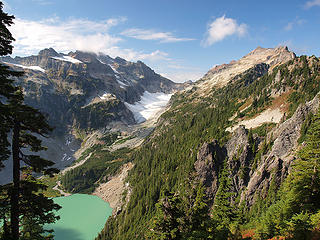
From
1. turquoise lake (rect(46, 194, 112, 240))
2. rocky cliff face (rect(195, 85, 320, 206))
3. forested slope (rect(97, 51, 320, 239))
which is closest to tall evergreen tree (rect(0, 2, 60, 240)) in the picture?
forested slope (rect(97, 51, 320, 239))

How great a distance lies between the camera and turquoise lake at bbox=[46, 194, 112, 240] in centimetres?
10269

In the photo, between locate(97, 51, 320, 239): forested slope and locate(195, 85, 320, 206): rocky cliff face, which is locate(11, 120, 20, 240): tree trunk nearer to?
locate(97, 51, 320, 239): forested slope

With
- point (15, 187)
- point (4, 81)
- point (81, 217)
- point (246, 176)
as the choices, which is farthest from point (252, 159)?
point (81, 217)

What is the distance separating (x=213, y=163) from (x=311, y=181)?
189 ft

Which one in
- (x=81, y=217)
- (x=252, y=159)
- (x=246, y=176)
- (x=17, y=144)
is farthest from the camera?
(x=81, y=217)

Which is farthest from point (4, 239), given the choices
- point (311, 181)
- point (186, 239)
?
point (311, 181)

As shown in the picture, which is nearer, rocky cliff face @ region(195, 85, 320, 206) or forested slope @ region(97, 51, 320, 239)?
forested slope @ region(97, 51, 320, 239)

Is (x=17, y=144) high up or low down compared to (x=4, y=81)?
down

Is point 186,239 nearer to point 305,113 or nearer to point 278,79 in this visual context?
point 305,113

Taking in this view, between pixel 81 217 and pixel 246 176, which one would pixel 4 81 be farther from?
pixel 81 217

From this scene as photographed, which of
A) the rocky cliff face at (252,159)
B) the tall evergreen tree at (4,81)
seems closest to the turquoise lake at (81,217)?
the rocky cliff face at (252,159)

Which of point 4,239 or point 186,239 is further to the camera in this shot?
point 186,239

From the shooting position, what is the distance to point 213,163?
7900 cm

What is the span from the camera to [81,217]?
120312 mm
